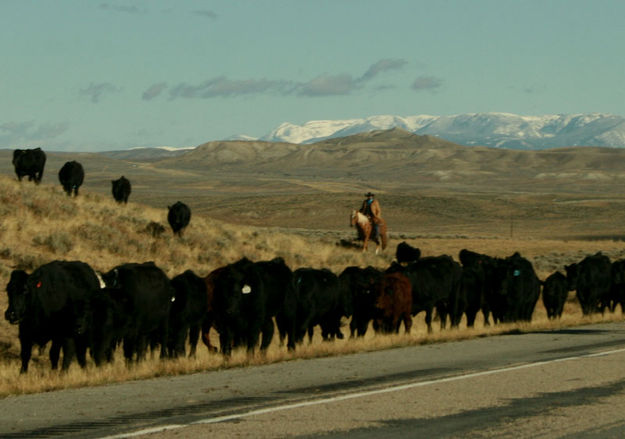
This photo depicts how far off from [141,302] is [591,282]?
15826mm

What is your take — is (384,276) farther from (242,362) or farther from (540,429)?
(540,429)

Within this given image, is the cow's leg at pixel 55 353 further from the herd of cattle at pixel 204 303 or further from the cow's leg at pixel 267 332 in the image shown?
the cow's leg at pixel 267 332

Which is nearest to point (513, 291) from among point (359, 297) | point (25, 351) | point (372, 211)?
point (359, 297)

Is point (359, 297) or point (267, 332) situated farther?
point (359, 297)

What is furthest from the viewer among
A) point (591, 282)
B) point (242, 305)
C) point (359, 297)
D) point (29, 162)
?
point (29, 162)

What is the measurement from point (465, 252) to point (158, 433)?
1858 centimetres

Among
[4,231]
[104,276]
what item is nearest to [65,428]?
[104,276]

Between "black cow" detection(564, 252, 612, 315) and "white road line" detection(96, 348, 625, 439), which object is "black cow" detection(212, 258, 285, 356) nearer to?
"white road line" detection(96, 348, 625, 439)

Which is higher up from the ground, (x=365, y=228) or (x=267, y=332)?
(x=365, y=228)

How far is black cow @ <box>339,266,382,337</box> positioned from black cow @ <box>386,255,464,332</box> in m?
0.94

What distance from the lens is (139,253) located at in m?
31.0

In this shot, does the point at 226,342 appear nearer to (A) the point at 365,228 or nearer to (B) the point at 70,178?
(B) the point at 70,178

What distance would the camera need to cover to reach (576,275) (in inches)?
1115

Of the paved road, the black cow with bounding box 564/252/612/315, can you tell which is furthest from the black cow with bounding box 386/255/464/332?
the paved road
